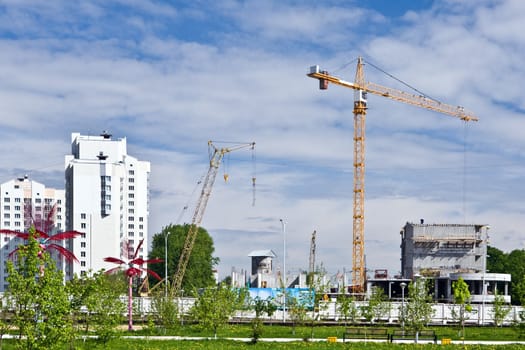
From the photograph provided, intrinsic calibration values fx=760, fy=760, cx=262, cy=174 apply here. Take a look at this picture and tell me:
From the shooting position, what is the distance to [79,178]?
184 meters

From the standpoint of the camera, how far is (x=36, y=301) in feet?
105

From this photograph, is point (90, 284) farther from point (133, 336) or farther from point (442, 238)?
point (442, 238)

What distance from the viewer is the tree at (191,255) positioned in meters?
146

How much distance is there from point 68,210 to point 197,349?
14823 cm

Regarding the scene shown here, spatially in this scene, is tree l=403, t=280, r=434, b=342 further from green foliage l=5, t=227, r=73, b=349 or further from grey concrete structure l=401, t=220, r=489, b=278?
grey concrete structure l=401, t=220, r=489, b=278

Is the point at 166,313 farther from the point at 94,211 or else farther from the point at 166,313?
the point at 94,211

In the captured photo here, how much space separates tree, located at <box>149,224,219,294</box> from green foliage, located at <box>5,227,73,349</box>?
110075mm

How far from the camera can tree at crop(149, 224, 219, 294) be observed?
145625mm

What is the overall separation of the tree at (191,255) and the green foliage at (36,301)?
110075 millimetres

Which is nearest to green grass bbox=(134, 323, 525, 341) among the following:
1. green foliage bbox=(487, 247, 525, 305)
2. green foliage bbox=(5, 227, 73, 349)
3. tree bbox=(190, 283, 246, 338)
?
tree bbox=(190, 283, 246, 338)

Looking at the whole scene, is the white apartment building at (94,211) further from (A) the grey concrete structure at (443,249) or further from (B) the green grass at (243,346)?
(B) the green grass at (243,346)

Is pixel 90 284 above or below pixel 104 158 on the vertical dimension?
below

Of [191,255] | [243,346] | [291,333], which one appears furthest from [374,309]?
[191,255]

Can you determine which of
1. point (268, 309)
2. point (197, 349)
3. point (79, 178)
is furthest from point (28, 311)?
point (79, 178)
